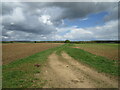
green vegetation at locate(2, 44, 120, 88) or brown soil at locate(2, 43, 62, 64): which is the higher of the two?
green vegetation at locate(2, 44, 120, 88)

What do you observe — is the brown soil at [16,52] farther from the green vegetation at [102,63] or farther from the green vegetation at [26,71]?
the green vegetation at [102,63]

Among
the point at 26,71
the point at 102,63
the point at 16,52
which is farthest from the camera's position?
the point at 16,52

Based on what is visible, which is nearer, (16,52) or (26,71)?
(26,71)

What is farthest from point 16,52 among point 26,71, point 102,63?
point 102,63

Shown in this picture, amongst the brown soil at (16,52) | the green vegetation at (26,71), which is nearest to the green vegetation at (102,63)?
the green vegetation at (26,71)

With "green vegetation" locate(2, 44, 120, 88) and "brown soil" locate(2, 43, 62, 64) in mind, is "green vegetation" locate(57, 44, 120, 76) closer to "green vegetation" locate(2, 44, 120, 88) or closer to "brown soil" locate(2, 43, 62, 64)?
"green vegetation" locate(2, 44, 120, 88)

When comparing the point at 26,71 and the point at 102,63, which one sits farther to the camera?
the point at 102,63

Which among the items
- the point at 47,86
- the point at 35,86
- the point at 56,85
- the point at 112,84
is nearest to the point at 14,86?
the point at 35,86

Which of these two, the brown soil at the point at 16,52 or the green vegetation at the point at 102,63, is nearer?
the green vegetation at the point at 102,63

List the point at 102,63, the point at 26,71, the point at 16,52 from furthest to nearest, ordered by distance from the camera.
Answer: the point at 16,52 < the point at 102,63 < the point at 26,71

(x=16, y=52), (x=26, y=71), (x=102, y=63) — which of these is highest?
(x=26, y=71)

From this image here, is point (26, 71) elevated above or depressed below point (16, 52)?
above

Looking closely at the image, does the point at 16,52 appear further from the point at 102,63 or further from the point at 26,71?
the point at 102,63

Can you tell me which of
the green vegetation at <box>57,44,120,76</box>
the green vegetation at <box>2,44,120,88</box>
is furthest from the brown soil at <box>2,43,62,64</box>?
the green vegetation at <box>57,44,120,76</box>
